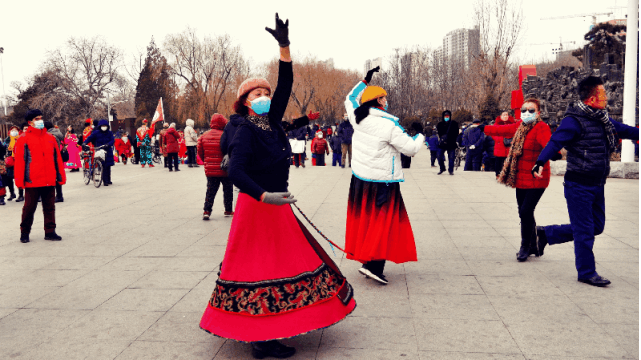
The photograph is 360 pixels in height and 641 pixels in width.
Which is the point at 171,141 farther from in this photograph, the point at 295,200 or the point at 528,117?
the point at 295,200

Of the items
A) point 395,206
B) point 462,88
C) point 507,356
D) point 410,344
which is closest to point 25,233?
point 395,206

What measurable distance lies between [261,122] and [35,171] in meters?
4.83

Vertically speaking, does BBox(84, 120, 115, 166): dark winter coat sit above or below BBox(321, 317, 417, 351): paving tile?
above

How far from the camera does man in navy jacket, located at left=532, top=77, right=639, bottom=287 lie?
4438 millimetres

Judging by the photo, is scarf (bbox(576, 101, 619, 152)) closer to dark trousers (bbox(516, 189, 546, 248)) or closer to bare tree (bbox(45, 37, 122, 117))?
dark trousers (bbox(516, 189, 546, 248))

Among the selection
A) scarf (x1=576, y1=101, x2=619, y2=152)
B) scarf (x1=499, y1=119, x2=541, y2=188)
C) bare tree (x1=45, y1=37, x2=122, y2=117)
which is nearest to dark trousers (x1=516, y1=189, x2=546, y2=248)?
scarf (x1=499, y1=119, x2=541, y2=188)

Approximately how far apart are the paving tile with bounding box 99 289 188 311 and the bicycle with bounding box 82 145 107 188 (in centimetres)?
934

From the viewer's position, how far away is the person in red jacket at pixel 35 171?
21.9ft

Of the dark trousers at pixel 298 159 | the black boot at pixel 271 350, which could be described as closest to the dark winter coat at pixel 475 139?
the dark trousers at pixel 298 159

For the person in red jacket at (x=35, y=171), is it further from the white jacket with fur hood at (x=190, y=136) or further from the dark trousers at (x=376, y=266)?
the white jacket with fur hood at (x=190, y=136)

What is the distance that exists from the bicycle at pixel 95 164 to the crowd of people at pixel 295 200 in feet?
17.4

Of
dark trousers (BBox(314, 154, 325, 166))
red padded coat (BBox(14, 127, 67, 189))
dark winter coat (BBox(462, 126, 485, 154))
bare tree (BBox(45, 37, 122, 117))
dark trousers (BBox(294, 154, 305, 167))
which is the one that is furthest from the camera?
bare tree (BBox(45, 37, 122, 117))

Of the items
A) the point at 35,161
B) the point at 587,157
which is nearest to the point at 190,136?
the point at 35,161

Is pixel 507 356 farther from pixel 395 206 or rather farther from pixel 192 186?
pixel 192 186
